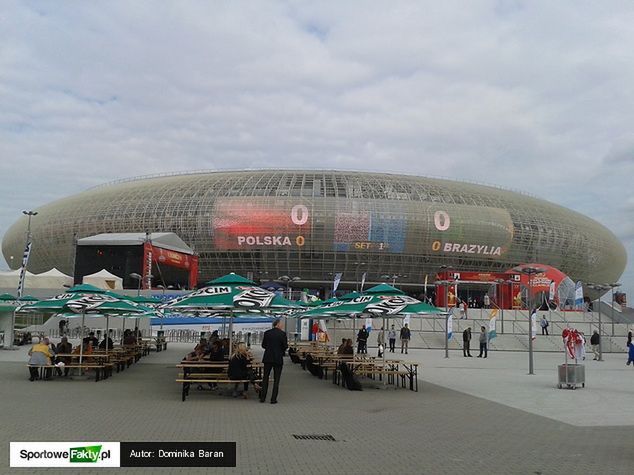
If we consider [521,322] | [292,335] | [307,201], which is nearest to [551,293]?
[521,322]

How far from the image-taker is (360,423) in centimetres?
1121

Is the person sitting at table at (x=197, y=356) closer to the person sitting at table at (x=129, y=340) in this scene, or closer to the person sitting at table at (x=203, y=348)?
the person sitting at table at (x=203, y=348)

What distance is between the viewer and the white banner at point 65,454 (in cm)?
751

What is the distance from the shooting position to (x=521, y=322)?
50.8 metres

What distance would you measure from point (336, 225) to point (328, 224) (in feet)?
3.12

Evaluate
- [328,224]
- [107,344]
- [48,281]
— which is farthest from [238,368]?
[328,224]

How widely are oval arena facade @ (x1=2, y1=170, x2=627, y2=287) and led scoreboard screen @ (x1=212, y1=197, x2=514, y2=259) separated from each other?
12cm

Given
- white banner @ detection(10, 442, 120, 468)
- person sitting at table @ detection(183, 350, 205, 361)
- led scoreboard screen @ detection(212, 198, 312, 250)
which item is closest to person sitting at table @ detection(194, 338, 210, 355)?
person sitting at table @ detection(183, 350, 205, 361)

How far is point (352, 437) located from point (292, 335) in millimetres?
34587

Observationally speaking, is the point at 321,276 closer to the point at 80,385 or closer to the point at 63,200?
the point at 63,200

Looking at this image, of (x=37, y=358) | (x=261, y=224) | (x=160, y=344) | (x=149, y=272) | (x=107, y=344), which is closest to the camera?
(x=37, y=358)

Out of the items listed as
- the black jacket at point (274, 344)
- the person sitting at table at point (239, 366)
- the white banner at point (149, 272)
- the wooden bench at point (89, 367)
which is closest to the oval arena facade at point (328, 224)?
the white banner at point (149, 272)

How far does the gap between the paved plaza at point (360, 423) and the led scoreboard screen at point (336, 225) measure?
6008 centimetres

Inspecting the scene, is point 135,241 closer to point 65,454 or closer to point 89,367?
point 89,367
